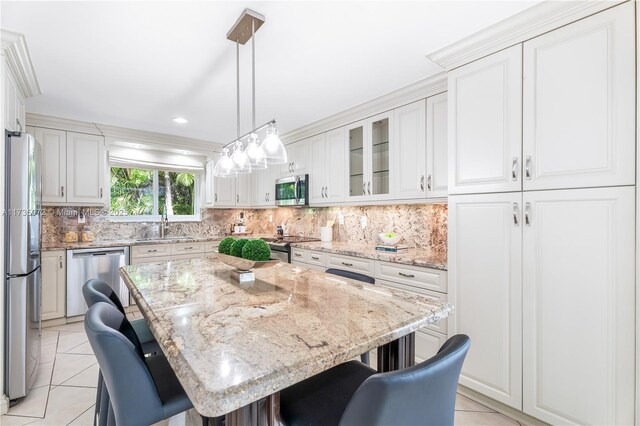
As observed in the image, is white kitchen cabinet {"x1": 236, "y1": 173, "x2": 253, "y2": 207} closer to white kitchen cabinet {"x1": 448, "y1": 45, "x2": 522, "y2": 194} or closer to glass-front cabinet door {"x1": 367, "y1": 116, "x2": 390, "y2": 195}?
glass-front cabinet door {"x1": 367, "y1": 116, "x2": 390, "y2": 195}

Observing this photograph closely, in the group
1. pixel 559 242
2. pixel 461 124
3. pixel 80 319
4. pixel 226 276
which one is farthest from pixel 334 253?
pixel 80 319

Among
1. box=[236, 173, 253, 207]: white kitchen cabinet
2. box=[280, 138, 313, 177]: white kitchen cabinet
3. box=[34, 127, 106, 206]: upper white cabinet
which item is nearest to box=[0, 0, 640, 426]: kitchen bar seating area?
box=[34, 127, 106, 206]: upper white cabinet

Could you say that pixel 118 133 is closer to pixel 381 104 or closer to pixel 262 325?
pixel 381 104

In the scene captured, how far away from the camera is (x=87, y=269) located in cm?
355

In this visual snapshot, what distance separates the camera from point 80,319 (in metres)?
3.59

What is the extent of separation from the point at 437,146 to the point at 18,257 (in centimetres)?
321

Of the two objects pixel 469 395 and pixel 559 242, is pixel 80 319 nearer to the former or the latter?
pixel 469 395

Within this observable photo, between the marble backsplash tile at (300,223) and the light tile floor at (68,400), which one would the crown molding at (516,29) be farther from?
the light tile floor at (68,400)

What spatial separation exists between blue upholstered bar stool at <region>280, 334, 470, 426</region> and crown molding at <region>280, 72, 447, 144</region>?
228 cm

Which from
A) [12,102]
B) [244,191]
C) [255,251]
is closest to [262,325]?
[255,251]

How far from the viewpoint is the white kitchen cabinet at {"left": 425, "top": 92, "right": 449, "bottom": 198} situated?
8.38ft

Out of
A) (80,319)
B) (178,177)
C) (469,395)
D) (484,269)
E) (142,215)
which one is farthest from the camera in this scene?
(178,177)

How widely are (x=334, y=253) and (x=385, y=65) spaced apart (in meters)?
1.82

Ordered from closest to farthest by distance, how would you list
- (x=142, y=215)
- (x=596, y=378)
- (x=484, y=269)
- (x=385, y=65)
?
1. (x=596, y=378)
2. (x=484, y=269)
3. (x=385, y=65)
4. (x=142, y=215)
